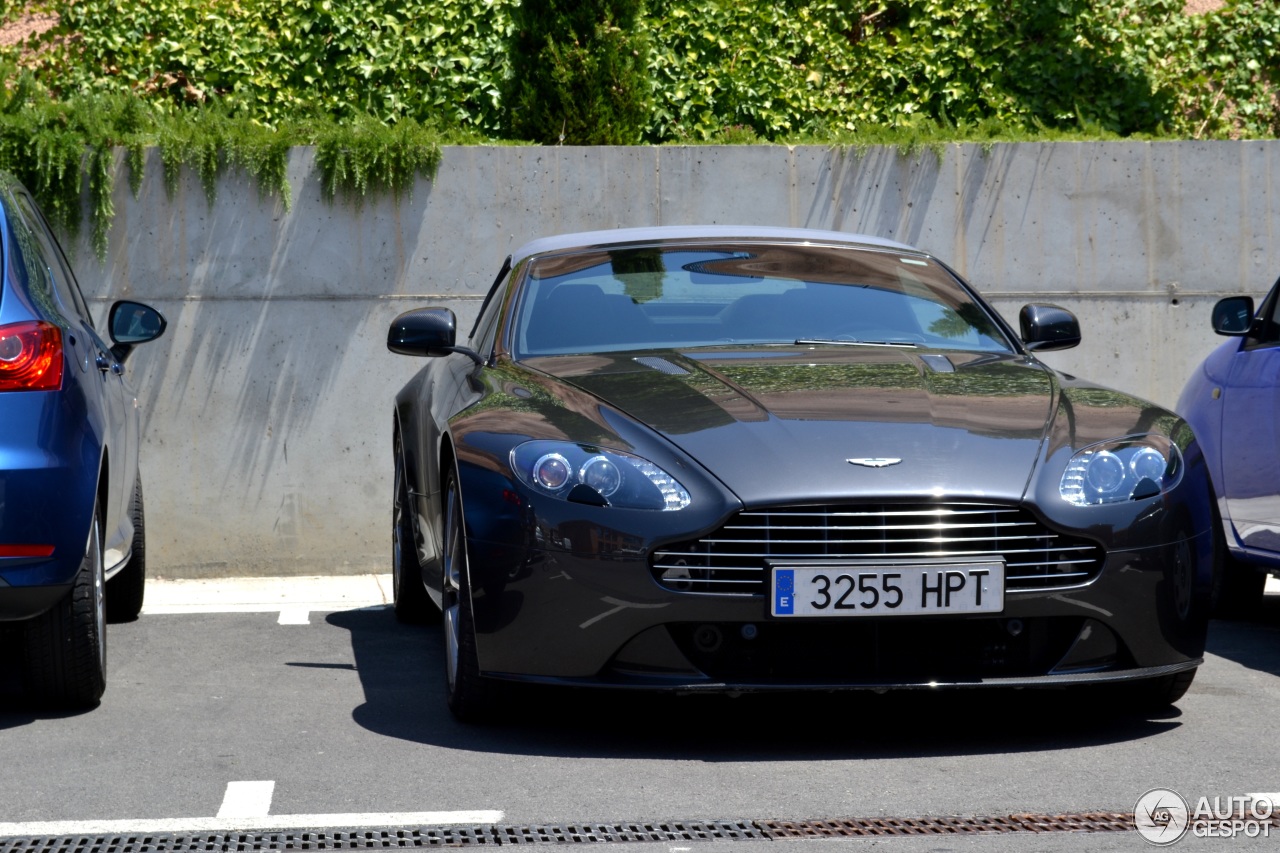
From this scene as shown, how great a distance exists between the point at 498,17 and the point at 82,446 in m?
6.57

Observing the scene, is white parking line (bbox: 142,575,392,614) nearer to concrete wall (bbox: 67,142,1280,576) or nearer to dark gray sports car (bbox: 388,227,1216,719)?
concrete wall (bbox: 67,142,1280,576)

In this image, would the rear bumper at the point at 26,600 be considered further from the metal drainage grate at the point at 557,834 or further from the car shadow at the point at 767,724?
the metal drainage grate at the point at 557,834

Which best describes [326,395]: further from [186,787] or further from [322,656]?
[186,787]

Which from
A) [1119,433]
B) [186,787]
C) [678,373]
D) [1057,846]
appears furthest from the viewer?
[678,373]

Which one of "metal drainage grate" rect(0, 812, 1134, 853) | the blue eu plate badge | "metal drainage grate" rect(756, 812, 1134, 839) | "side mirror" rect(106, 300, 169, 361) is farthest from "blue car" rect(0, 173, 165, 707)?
"metal drainage grate" rect(756, 812, 1134, 839)

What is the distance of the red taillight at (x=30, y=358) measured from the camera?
4770 mm

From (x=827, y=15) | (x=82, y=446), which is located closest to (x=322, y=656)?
(x=82, y=446)

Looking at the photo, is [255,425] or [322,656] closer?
[322,656]

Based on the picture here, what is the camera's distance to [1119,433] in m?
4.78

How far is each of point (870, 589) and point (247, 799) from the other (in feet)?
5.13

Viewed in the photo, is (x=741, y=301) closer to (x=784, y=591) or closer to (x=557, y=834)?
(x=784, y=591)

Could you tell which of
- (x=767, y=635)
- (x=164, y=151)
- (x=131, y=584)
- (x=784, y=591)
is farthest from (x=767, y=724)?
(x=164, y=151)

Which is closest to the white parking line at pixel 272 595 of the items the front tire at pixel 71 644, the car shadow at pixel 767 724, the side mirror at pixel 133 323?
the side mirror at pixel 133 323

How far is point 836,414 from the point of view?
4.71 metres
